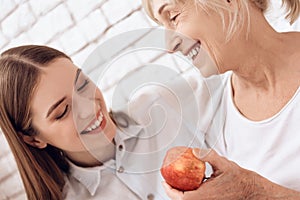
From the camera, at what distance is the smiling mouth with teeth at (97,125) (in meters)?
0.66

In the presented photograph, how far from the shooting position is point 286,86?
0.74m

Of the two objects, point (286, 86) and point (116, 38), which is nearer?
point (116, 38)

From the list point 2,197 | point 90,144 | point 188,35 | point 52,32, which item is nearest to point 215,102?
point 188,35

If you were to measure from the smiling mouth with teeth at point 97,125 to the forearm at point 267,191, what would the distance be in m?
0.23

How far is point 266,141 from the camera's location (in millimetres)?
755

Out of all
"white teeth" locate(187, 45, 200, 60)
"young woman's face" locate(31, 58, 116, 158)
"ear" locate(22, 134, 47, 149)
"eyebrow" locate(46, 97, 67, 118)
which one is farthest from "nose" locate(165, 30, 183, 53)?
"ear" locate(22, 134, 47, 149)

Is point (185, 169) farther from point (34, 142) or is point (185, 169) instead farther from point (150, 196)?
point (34, 142)

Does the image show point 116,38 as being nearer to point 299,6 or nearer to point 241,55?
point 241,55

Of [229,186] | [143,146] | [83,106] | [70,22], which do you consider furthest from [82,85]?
[70,22]

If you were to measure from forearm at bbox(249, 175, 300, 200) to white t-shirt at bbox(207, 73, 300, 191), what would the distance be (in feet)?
0.29

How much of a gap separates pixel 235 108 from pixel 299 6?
0.68 ft

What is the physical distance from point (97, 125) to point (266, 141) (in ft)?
0.90

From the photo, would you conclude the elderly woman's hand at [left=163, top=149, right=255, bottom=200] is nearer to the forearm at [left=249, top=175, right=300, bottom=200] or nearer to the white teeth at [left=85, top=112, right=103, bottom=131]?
the forearm at [left=249, top=175, right=300, bottom=200]

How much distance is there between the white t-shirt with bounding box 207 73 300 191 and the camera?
0.72 m
